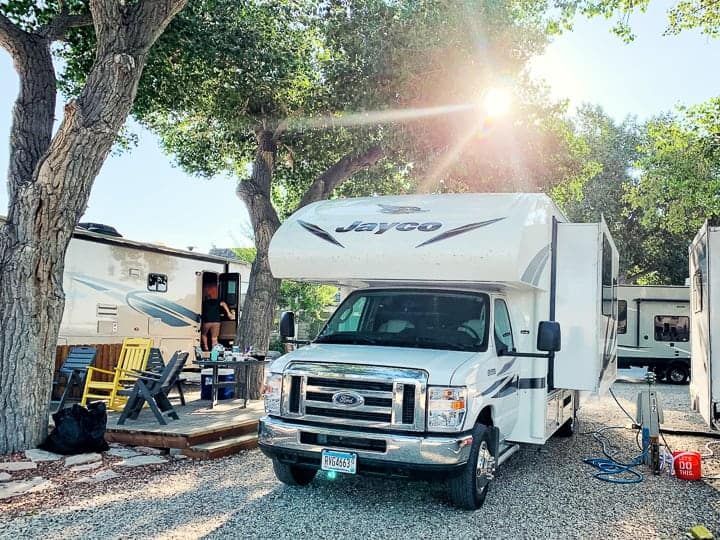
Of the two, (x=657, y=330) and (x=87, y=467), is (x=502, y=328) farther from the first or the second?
(x=657, y=330)

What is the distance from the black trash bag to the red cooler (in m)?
5.86

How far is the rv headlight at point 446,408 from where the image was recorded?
195 inches

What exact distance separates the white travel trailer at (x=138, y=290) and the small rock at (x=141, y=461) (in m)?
4.51

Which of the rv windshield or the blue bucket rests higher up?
the rv windshield

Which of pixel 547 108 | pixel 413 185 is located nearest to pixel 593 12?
pixel 547 108

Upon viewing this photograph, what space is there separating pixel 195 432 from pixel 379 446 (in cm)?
301

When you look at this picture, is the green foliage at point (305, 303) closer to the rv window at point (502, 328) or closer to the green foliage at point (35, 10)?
the green foliage at point (35, 10)

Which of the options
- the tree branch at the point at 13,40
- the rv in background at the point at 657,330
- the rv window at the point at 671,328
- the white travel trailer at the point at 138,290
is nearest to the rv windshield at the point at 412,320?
the tree branch at the point at 13,40

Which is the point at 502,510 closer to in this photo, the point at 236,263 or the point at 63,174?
the point at 63,174

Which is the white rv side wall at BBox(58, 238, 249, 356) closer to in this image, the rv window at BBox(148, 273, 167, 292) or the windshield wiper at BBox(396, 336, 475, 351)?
the rv window at BBox(148, 273, 167, 292)

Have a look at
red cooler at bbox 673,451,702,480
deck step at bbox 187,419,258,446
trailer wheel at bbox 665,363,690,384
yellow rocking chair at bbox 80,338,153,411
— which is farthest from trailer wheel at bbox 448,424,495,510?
trailer wheel at bbox 665,363,690,384

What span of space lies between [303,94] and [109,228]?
169 inches

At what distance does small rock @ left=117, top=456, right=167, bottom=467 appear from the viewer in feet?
22.0

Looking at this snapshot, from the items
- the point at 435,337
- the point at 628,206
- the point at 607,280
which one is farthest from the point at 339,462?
the point at 628,206
